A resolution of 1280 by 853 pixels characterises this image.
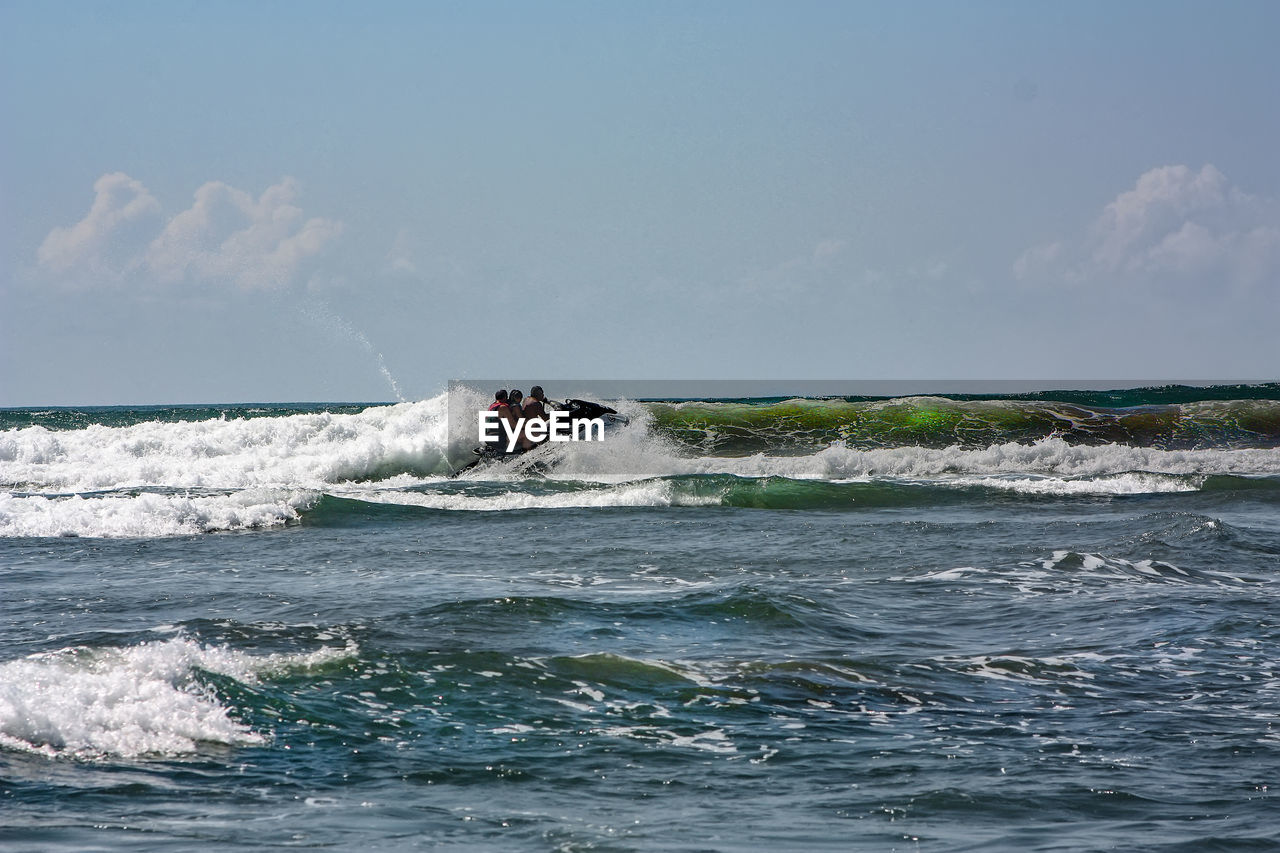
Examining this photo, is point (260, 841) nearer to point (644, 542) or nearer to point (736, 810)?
point (736, 810)

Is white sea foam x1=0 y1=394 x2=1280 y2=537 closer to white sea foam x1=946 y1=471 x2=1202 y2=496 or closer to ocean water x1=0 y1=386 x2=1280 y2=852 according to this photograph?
white sea foam x1=946 y1=471 x2=1202 y2=496

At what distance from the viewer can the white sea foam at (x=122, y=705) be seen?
600 centimetres

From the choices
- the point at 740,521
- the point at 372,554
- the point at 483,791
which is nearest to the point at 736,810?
the point at 483,791

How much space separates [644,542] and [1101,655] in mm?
7526

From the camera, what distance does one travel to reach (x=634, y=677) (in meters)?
7.56

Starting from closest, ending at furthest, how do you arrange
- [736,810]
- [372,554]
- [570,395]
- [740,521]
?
[736,810]
[372,554]
[740,521]
[570,395]

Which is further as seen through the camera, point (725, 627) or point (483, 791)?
point (725, 627)

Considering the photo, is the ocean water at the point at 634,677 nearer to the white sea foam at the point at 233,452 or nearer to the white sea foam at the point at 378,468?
the white sea foam at the point at 378,468

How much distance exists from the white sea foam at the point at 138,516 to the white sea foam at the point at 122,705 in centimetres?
932

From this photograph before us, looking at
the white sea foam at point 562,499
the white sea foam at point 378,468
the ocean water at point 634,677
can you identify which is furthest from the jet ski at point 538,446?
the ocean water at point 634,677

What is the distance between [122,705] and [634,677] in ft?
9.86

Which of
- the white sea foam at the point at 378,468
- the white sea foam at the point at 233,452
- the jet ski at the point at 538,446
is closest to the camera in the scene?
the white sea foam at the point at 378,468

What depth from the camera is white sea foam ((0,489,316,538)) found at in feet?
53.1

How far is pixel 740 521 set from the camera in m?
17.7
